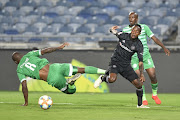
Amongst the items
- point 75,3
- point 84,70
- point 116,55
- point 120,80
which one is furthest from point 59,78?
point 75,3

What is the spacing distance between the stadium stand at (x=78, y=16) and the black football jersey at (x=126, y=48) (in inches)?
419

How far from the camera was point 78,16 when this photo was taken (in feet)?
69.6

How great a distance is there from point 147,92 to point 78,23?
654 cm

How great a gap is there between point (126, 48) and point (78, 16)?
12453mm

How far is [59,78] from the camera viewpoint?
29.8 ft

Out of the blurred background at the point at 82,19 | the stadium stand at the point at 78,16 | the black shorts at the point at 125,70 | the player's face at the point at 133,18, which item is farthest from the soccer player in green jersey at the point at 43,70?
the stadium stand at the point at 78,16

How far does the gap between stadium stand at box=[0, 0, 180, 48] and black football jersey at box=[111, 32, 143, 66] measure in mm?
10633

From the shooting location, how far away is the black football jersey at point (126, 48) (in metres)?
8.89

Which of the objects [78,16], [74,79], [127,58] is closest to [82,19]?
[78,16]

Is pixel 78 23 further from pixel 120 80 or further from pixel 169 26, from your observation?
pixel 120 80

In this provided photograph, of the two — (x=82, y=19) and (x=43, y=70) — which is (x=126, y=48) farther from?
(x=82, y=19)

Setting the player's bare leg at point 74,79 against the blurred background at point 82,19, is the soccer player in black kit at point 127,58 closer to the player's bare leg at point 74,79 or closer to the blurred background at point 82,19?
the player's bare leg at point 74,79

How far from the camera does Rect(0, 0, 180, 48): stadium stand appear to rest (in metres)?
20.2

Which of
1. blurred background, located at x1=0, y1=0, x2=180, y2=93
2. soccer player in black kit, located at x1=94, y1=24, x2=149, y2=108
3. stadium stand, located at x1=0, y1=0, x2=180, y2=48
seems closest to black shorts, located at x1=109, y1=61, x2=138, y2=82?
soccer player in black kit, located at x1=94, y1=24, x2=149, y2=108
